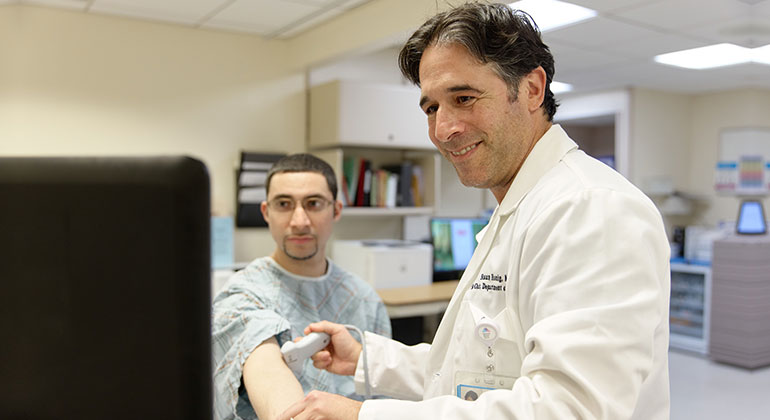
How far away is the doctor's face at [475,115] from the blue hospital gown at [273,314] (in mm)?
649

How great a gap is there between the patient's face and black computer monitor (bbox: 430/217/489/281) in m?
2.52

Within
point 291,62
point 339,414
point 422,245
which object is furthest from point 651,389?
point 291,62

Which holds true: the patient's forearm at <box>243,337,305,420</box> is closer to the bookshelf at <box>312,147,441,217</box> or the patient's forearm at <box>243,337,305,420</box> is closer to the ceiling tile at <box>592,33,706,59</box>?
the bookshelf at <box>312,147,441,217</box>

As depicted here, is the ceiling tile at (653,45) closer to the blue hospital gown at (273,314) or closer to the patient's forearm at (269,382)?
the blue hospital gown at (273,314)

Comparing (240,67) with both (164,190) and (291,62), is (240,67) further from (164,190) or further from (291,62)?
(164,190)

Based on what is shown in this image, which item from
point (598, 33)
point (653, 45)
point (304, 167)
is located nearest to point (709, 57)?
point (653, 45)

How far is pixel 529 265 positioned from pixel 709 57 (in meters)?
4.53

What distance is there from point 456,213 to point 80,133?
9.23 ft

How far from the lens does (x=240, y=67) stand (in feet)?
14.3

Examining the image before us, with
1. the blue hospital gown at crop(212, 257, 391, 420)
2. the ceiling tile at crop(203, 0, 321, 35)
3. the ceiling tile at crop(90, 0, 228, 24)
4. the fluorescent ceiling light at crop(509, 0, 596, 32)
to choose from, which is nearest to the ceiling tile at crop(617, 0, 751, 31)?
the fluorescent ceiling light at crop(509, 0, 596, 32)

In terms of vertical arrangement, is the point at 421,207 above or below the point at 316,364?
above

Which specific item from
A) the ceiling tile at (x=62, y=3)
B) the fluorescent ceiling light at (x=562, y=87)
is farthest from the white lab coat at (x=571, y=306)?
the fluorescent ceiling light at (x=562, y=87)

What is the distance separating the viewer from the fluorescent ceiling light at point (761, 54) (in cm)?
432

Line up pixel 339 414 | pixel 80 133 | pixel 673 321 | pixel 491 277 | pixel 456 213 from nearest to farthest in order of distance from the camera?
pixel 339 414 < pixel 491 277 < pixel 80 133 < pixel 456 213 < pixel 673 321
